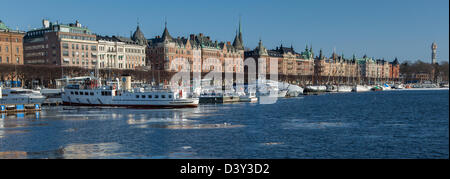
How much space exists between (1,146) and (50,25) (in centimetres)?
11009

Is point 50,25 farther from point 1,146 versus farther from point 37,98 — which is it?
point 1,146

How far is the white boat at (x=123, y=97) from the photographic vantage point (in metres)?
71.8

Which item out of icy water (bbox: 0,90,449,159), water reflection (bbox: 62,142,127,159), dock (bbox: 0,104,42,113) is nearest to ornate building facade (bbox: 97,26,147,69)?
dock (bbox: 0,104,42,113)

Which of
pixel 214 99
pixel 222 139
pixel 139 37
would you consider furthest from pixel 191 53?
pixel 222 139

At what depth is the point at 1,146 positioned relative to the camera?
1222 inches

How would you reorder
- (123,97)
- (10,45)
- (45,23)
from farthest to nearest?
(45,23), (10,45), (123,97)

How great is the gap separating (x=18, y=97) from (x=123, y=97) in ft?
67.9

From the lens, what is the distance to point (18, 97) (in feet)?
263

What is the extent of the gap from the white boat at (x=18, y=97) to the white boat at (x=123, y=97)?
4.75 metres

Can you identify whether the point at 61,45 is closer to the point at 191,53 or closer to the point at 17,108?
the point at 191,53

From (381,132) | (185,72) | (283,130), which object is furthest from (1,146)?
(185,72)

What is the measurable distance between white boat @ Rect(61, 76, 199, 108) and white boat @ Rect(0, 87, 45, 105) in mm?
4746

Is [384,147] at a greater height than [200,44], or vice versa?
[200,44]
